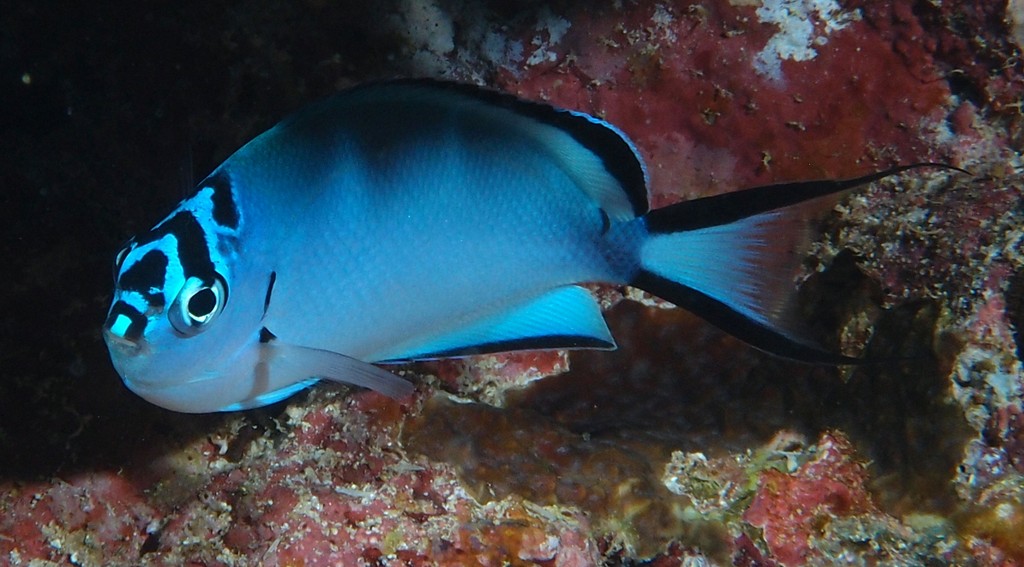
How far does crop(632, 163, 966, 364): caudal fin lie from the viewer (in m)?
1.66

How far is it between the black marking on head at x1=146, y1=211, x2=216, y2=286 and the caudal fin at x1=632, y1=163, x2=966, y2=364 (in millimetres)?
1097

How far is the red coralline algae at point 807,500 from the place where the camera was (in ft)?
7.98

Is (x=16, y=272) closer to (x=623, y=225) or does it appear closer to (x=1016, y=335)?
(x=623, y=225)

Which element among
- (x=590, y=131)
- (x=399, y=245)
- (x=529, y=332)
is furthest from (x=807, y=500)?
(x=399, y=245)

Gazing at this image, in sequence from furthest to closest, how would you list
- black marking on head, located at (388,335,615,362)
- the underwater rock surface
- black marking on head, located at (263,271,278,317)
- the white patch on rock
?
the white patch on rock → the underwater rock surface → black marking on head, located at (388,335,615,362) → black marking on head, located at (263,271,278,317)

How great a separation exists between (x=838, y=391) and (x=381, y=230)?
2018 millimetres

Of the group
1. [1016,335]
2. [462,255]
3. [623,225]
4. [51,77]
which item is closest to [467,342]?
[462,255]

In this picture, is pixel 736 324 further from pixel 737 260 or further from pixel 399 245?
pixel 399 245

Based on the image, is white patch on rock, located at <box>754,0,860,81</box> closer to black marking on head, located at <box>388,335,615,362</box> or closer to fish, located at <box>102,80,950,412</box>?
fish, located at <box>102,80,950,412</box>

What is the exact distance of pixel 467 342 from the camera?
1.88 metres

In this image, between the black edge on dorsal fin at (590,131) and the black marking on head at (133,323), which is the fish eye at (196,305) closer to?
the black marking on head at (133,323)

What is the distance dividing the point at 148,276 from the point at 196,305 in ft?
0.44

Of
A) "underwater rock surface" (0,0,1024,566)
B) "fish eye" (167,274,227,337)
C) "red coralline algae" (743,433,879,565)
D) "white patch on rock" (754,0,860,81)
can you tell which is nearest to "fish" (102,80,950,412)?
"fish eye" (167,274,227,337)

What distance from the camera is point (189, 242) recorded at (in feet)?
5.36
